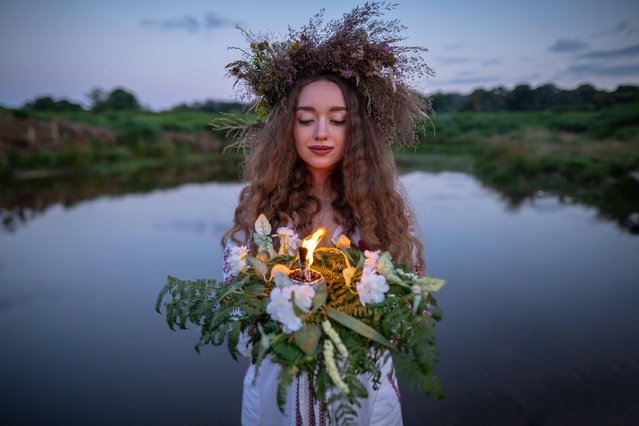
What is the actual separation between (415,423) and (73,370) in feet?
10.3

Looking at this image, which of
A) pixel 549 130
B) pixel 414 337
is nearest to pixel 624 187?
pixel 549 130

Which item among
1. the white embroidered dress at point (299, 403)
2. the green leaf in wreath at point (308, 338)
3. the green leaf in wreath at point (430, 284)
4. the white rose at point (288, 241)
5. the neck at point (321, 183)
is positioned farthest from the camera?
the neck at point (321, 183)

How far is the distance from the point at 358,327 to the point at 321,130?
3.75 feet

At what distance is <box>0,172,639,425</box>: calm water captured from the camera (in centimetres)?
334

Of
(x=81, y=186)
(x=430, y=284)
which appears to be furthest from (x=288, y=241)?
(x=81, y=186)

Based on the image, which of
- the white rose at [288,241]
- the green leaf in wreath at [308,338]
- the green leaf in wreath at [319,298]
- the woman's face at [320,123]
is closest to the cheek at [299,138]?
the woman's face at [320,123]

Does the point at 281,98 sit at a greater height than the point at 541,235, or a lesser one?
greater

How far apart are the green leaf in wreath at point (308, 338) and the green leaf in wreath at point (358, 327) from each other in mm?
75

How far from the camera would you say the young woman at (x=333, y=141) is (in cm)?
201

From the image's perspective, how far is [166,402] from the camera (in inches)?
136

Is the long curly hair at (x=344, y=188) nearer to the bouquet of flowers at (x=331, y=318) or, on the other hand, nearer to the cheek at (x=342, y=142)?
the cheek at (x=342, y=142)

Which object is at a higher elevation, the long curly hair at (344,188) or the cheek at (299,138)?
the cheek at (299,138)

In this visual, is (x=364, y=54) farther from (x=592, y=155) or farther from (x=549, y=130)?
(x=549, y=130)

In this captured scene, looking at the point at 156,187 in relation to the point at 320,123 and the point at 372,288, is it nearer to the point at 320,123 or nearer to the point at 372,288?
the point at 320,123
